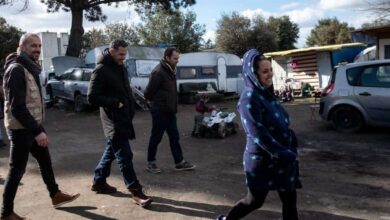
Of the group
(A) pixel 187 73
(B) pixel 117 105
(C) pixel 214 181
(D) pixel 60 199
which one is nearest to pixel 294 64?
(A) pixel 187 73

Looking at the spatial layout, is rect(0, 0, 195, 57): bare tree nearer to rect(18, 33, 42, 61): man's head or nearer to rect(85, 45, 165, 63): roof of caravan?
rect(85, 45, 165, 63): roof of caravan

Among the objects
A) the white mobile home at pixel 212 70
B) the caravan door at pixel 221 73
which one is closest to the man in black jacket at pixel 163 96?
the white mobile home at pixel 212 70

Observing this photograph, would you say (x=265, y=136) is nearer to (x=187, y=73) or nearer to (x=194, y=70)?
(x=187, y=73)

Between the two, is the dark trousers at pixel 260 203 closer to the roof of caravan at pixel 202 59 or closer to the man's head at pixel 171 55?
the man's head at pixel 171 55

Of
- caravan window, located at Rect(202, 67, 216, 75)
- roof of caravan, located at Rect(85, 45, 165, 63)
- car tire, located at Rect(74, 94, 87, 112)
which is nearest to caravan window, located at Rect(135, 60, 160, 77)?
roof of caravan, located at Rect(85, 45, 165, 63)

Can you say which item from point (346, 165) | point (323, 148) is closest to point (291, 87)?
point (323, 148)

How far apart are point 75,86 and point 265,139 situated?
1427cm

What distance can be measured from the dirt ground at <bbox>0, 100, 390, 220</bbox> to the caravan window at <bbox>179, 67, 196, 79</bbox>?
1031cm

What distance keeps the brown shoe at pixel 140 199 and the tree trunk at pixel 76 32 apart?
65.9 ft

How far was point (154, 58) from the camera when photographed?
1881 cm

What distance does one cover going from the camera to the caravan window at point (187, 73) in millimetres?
20719

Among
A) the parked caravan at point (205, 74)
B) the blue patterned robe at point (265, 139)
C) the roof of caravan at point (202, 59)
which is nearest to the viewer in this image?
the blue patterned robe at point (265, 139)

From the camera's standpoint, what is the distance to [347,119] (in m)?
10.1

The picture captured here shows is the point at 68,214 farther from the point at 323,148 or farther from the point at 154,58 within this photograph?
the point at 154,58
